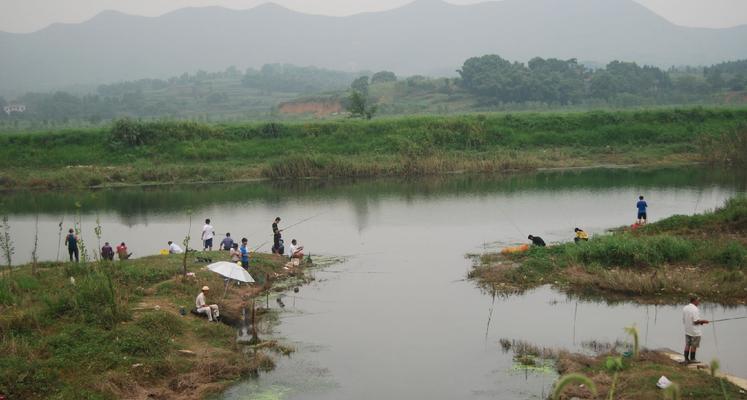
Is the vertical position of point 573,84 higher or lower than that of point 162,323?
higher

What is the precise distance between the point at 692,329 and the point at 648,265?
6.57m

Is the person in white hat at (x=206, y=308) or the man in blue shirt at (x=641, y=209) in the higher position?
the man in blue shirt at (x=641, y=209)

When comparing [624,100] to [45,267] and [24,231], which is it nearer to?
[24,231]

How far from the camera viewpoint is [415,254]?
24.5 metres

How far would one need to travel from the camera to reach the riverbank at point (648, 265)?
18.6m

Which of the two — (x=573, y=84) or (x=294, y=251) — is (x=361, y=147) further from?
(x=573, y=84)

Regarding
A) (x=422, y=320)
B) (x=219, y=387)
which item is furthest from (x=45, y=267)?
(x=422, y=320)

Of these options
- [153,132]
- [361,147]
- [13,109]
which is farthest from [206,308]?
[13,109]

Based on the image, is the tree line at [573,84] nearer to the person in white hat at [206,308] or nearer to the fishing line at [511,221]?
the fishing line at [511,221]

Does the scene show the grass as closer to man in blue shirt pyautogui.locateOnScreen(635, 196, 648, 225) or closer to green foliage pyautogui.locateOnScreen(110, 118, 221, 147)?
man in blue shirt pyautogui.locateOnScreen(635, 196, 648, 225)

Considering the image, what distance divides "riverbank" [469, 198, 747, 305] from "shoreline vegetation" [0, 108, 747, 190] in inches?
908

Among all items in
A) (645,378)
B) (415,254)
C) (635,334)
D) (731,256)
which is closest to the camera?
(635,334)

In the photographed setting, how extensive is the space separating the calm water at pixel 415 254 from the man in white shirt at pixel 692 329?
800mm

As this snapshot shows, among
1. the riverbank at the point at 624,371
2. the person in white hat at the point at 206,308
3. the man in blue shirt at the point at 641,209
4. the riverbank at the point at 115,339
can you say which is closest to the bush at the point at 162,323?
the riverbank at the point at 115,339
